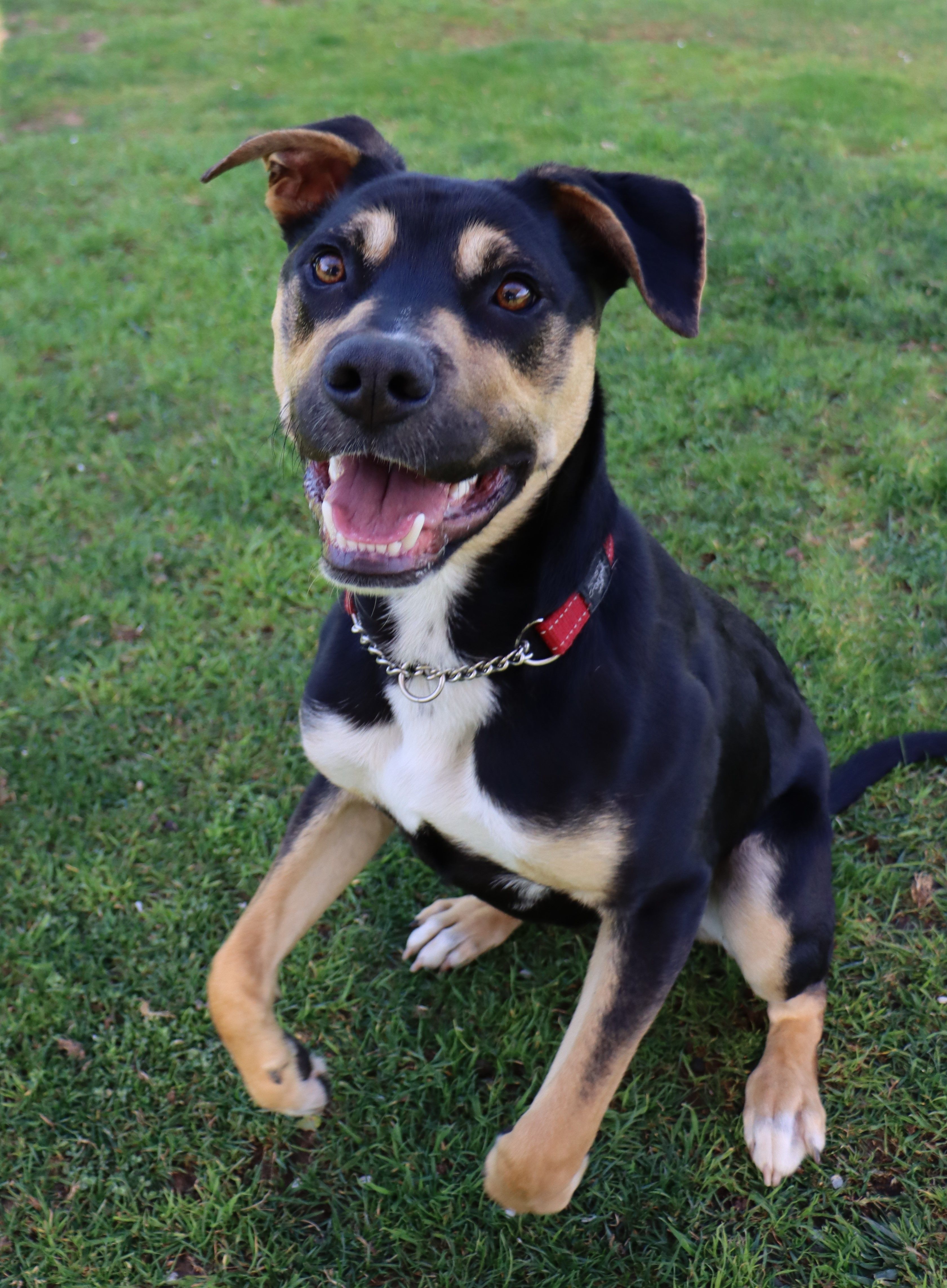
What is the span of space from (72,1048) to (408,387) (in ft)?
7.42

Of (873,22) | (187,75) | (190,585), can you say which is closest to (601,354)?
(190,585)

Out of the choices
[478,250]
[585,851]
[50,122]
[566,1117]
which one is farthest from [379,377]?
[50,122]

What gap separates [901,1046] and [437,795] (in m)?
1.67

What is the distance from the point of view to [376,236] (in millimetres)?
2379

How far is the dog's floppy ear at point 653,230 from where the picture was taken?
2332 millimetres

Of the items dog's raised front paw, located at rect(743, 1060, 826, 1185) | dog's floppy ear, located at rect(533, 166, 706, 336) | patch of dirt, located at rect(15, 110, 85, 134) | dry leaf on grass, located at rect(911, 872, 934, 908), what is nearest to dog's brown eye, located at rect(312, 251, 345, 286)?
dog's floppy ear, located at rect(533, 166, 706, 336)

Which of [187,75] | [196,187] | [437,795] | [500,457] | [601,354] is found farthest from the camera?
[187,75]

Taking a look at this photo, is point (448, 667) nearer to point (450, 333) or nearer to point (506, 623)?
point (506, 623)

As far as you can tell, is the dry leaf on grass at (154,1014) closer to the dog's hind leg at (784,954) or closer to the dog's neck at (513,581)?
the dog's neck at (513,581)

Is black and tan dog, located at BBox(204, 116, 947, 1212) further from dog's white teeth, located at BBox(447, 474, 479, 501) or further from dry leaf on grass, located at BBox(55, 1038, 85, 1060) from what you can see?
dry leaf on grass, located at BBox(55, 1038, 85, 1060)

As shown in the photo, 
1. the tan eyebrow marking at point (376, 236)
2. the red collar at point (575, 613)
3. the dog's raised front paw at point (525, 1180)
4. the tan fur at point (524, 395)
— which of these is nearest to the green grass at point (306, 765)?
the dog's raised front paw at point (525, 1180)

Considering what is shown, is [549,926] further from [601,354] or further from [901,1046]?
[601,354]

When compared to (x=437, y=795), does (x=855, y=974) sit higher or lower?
lower

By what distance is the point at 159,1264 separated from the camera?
2.66 metres
